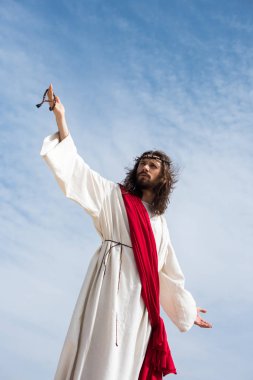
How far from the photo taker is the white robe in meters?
4.37

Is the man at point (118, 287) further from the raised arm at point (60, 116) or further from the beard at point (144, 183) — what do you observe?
the beard at point (144, 183)

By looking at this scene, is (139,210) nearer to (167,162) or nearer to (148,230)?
(148,230)

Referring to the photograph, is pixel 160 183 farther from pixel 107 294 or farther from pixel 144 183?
pixel 107 294

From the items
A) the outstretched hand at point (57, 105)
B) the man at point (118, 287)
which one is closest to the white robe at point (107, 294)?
the man at point (118, 287)

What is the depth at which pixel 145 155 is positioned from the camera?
18.9 feet

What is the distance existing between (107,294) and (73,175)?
44.2 inches

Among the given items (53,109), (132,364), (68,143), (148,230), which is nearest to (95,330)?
(132,364)

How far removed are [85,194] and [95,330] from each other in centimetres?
123

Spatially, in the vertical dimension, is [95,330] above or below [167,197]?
below

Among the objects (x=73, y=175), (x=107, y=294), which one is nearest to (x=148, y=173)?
(x=73, y=175)

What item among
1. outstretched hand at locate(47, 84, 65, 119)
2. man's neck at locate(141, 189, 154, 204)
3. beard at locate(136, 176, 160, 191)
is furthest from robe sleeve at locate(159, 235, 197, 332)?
outstretched hand at locate(47, 84, 65, 119)

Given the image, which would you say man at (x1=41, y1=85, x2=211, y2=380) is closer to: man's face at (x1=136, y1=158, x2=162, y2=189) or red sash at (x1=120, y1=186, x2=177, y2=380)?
red sash at (x1=120, y1=186, x2=177, y2=380)

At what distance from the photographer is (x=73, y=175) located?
16.1 ft

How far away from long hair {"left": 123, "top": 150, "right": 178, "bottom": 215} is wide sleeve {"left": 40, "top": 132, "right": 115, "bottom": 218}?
0.52 metres
